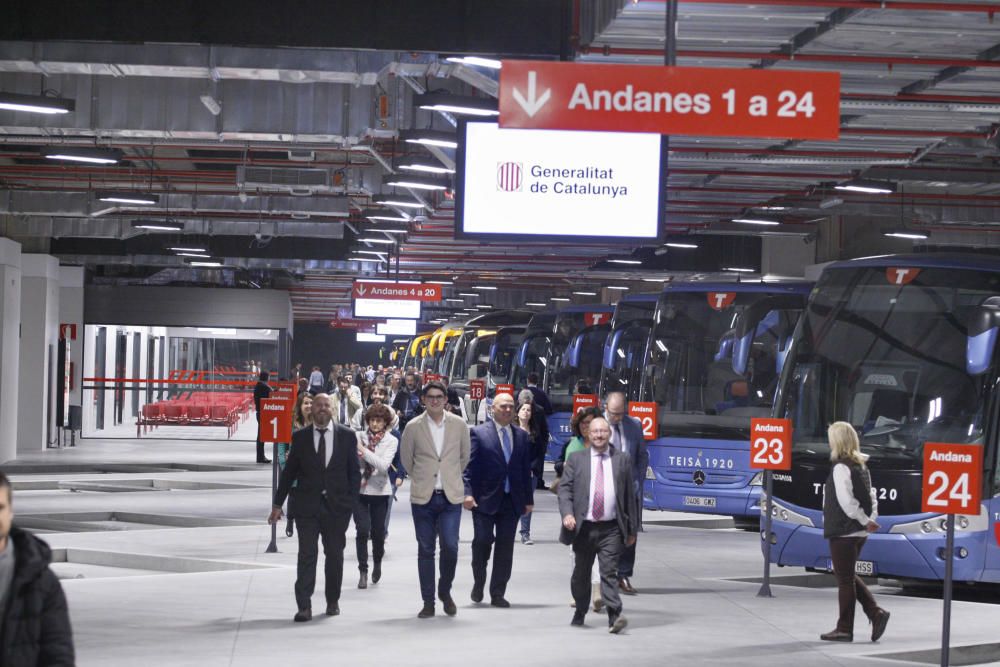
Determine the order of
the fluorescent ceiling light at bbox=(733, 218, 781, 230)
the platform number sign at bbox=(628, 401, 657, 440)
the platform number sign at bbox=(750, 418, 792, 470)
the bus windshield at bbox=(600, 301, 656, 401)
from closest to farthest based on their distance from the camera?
the platform number sign at bbox=(750, 418, 792, 470) → the platform number sign at bbox=(628, 401, 657, 440) → the bus windshield at bbox=(600, 301, 656, 401) → the fluorescent ceiling light at bbox=(733, 218, 781, 230)

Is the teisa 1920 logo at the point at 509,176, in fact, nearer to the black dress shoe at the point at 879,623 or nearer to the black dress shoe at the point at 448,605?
the black dress shoe at the point at 448,605

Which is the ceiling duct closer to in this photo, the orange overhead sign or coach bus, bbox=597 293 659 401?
coach bus, bbox=597 293 659 401

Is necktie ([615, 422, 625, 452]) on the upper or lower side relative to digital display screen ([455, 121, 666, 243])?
lower

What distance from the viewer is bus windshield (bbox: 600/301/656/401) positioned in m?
24.3

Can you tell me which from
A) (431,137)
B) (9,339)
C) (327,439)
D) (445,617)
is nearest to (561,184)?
(431,137)

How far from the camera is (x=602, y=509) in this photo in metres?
11.0

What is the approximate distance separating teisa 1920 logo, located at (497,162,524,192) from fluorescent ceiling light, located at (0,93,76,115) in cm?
435

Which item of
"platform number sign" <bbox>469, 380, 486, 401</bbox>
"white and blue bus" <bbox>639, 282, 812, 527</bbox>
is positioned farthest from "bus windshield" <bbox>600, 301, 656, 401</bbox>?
"platform number sign" <bbox>469, 380, 486, 401</bbox>

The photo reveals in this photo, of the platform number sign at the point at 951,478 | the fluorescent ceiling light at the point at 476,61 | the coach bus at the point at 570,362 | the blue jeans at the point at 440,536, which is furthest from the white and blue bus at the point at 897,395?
the coach bus at the point at 570,362

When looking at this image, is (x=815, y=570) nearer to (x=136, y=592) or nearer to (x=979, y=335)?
(x=979, y=335)

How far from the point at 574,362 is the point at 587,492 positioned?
59.0ft

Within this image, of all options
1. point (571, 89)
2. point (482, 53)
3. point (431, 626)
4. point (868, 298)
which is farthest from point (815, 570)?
point (571, 89)

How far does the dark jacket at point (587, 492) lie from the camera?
1098cm

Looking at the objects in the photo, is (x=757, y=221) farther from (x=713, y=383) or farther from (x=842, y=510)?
(x=842, y=510)
